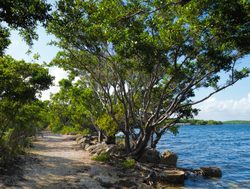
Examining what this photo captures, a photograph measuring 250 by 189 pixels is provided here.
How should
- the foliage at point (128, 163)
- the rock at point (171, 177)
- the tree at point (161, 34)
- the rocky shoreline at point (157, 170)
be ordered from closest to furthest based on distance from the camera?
1. the tree at point (161, 34)
2. the rocky shoreline at point (157, 170)
3. the rock at point (171, 177)
4. the foliage at point (128, 163)

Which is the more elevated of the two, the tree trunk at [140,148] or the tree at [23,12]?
the tree at [23,12]

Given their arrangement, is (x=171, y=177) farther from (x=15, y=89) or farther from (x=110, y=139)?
(x=110, y=139)

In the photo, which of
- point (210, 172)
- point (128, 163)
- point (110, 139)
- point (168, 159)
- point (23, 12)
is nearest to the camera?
point (23, 12)

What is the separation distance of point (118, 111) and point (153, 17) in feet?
47.0

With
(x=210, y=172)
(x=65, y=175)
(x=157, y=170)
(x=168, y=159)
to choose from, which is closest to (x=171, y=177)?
(x=157, y=170)

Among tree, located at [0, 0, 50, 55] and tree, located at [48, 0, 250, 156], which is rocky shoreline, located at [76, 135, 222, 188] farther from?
tree, located at [0, 0, 50, 55]

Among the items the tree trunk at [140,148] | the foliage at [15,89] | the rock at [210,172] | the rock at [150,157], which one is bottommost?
the rock at [210,172]

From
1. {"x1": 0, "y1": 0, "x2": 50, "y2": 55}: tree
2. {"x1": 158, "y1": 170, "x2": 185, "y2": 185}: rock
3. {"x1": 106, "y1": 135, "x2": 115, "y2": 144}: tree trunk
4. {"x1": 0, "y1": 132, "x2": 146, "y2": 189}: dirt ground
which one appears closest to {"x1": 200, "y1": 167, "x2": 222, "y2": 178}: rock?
{"x1": 158, "y1": 170, "x2": 185, "y2": 185}: rock

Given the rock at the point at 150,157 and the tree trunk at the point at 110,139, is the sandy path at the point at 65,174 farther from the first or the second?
the tree trunk at the point at 110,139

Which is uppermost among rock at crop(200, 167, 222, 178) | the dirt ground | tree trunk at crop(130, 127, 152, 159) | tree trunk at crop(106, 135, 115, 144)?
tree trunk at crop(106, 135, 115, 144)

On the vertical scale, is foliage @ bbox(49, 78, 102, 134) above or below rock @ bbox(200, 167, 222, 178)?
above

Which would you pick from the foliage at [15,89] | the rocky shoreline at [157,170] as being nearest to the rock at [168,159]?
A: the rocky shoreline at [157,170]

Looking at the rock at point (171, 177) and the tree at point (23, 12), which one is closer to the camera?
the tree at point (23, 12)

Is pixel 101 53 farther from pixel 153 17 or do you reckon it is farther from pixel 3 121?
pixel 3 121
